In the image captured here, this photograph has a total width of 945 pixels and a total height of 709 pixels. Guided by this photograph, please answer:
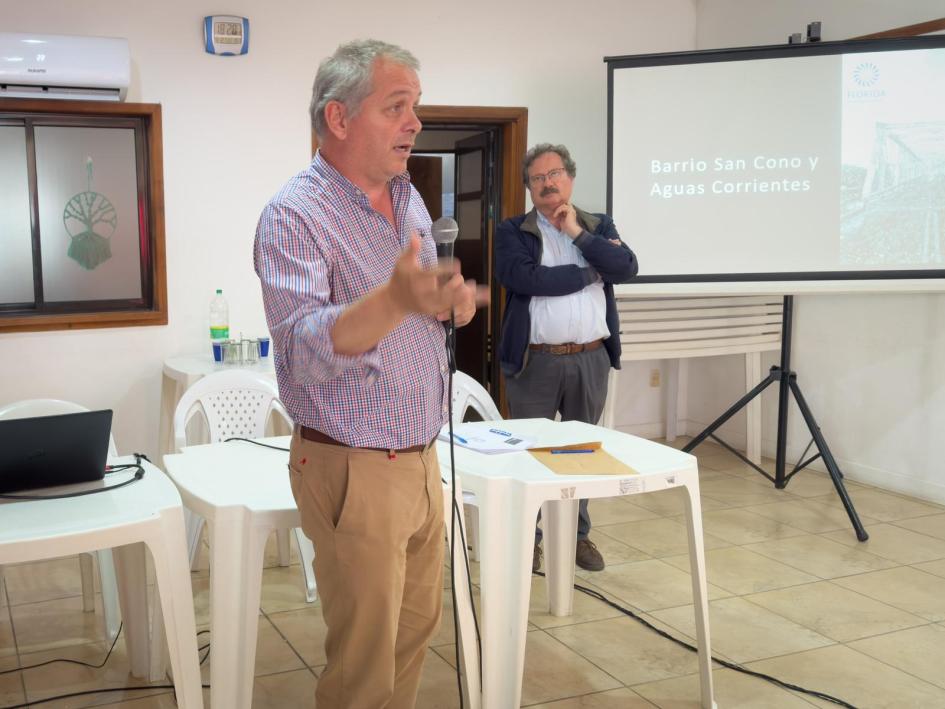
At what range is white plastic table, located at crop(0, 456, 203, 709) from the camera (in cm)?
187

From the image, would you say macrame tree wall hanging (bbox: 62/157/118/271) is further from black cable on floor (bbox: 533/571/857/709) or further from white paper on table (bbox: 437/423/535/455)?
black cable on floor (bbox: 533/571/857/709)

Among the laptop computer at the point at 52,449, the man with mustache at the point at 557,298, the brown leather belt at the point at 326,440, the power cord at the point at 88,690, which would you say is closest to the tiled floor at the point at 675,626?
the power cord at the point at 88,690

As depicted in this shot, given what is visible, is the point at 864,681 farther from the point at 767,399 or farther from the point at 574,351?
the point at 767,399

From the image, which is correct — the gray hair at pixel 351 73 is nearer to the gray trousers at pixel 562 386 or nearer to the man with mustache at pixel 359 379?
the man with mustache at pixel 359 379

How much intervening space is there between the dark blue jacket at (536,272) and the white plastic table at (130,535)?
1555mm

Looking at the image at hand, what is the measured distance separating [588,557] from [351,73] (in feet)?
7.77

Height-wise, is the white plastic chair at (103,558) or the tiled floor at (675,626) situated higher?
the white plastic chair at (103,558)

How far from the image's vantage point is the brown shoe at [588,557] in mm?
3510

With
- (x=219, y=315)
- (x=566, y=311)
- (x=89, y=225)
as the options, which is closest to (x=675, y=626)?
(x=566, y=311)

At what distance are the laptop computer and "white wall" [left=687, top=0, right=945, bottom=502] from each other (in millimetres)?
3784

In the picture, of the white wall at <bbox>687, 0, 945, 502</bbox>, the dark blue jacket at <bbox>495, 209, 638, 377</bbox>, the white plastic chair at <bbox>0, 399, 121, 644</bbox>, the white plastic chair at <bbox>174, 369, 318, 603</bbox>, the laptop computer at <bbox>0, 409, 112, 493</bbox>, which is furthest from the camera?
the white wall at <bbox>687, 0, 945, 502</bbox>

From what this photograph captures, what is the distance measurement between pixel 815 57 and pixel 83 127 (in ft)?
11.4

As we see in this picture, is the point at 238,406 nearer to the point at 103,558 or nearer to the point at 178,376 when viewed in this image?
the point at 103,558

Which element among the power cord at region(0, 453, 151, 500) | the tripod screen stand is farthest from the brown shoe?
the power cord at region(0, 453, 151, 500)
